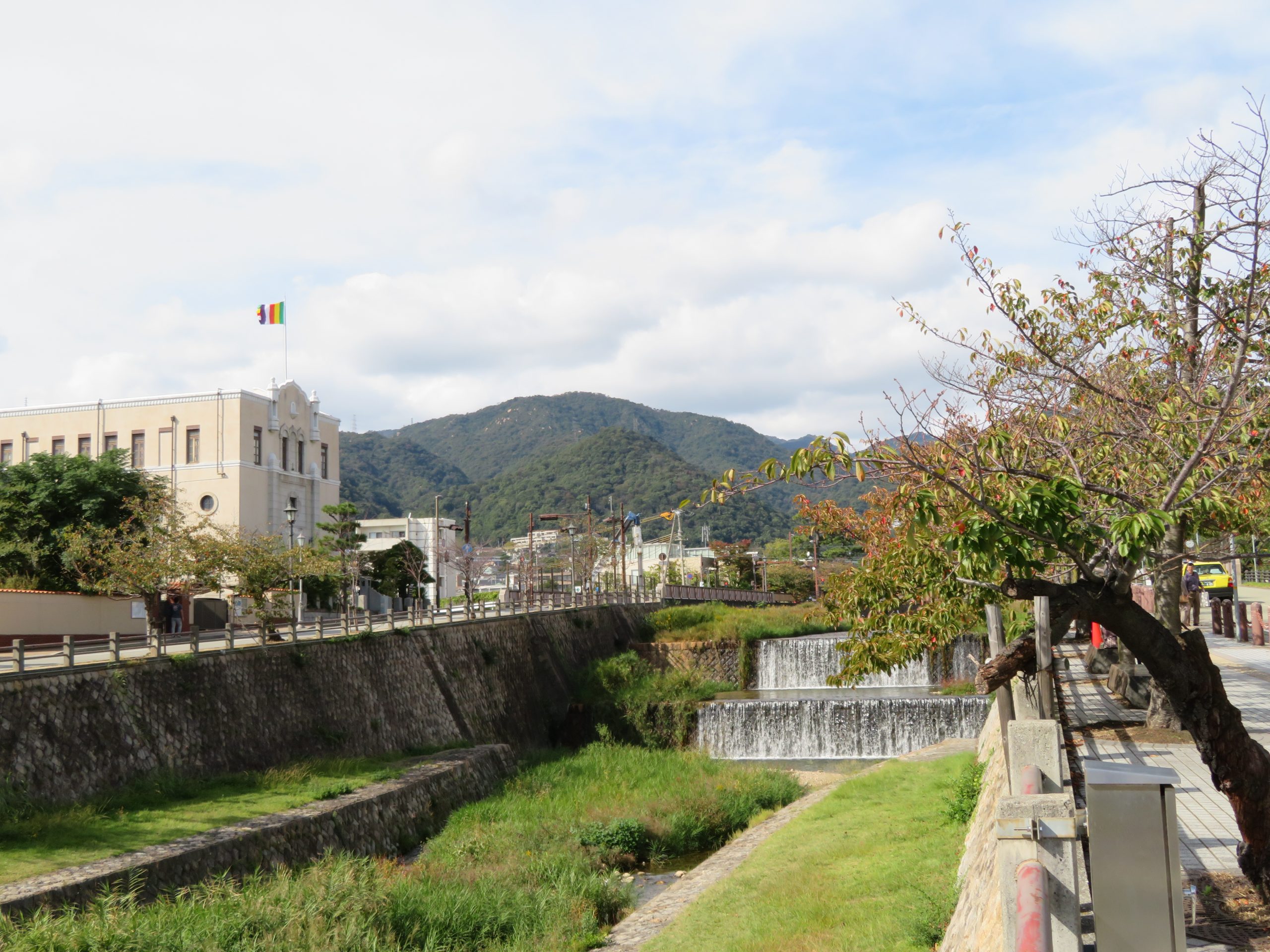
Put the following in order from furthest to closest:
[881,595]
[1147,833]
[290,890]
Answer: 1. [290,890]
2. [881,595]
3. [1147,833]

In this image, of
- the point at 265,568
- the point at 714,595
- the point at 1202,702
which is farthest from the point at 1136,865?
the point at 714,595

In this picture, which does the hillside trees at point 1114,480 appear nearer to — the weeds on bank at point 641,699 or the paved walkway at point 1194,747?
the paved walkway at point 1194,747

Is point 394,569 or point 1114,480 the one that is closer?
point 1114,480

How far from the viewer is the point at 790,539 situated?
336ft

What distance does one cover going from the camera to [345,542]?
162 feet

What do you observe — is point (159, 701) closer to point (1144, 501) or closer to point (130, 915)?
point (130, 915)

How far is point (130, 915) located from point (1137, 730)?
14821 millimetres

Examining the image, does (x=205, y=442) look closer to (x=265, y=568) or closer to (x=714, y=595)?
(x=265, y=568)

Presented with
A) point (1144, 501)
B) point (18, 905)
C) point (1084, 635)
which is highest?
point (1144, 501)

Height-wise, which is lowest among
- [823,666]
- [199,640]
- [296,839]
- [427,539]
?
[823,666]

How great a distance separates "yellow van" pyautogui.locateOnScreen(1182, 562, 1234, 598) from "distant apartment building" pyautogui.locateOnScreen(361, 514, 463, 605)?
5084 cm

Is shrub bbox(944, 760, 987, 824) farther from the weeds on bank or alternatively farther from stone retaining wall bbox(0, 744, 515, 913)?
the weeds on bank

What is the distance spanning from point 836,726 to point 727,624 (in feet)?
51.9

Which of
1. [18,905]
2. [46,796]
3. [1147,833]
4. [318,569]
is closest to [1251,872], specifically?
[1147,833]
